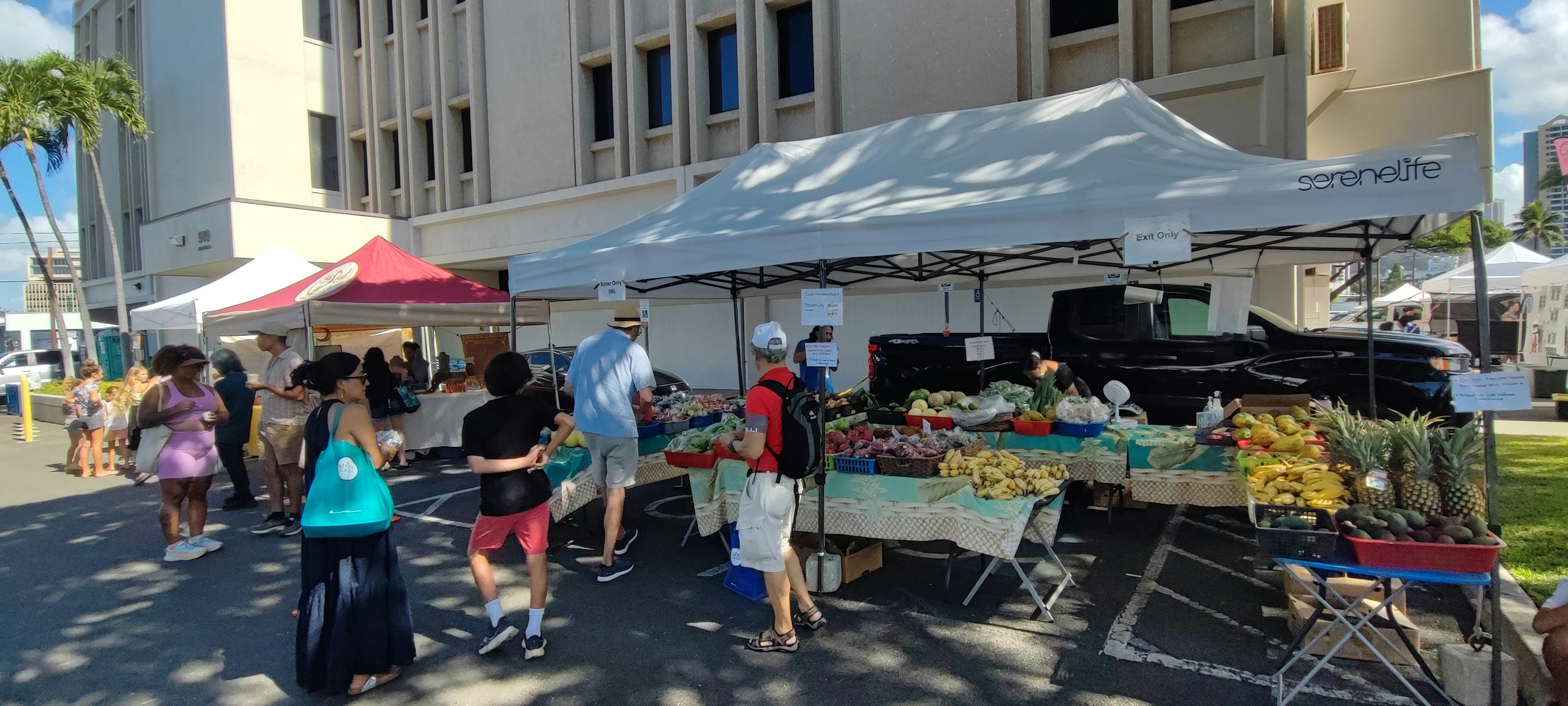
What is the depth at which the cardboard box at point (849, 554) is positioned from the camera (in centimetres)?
504

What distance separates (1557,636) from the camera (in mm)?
2848

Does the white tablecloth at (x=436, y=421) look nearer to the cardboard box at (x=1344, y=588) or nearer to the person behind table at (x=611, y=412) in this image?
the person behind table at (x=611, y=412)

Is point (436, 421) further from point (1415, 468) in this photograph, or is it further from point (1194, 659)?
point (1415, 468)

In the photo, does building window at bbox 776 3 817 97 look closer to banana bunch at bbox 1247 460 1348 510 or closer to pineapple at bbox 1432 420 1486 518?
banana bunch at bbox 1247 460 1348 510

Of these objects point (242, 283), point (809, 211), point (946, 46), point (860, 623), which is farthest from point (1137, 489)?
point (242, 283)

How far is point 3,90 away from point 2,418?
27.7 feet

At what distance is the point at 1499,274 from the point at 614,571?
23047 millimetres

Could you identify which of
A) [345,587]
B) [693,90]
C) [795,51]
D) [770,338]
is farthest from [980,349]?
[693,90]

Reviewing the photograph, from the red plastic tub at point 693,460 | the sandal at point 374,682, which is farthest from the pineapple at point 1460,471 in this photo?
the sandal at point 374,682

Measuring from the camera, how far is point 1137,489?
209 inches

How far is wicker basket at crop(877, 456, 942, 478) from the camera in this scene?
4754 millimetres

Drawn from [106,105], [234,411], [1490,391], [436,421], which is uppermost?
[106,105]

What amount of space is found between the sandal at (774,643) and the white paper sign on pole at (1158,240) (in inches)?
104

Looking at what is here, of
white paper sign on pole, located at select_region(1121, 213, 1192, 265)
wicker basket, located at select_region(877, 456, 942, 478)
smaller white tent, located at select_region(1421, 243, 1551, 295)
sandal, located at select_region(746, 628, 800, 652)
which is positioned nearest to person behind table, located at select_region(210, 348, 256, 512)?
sandal, located at select_region(746, 628, 800, 652)
